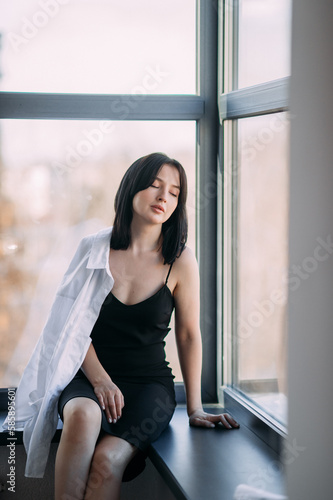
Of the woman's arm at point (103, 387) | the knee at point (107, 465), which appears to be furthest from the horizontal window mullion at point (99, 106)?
the knee at point (107, 465)

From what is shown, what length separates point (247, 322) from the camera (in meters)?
2.25

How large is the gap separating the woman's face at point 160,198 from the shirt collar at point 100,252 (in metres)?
0.15

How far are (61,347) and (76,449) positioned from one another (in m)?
0.38

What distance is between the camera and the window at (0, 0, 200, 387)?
7.73 ft

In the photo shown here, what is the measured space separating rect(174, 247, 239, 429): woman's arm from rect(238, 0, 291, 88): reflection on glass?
678 millimetres

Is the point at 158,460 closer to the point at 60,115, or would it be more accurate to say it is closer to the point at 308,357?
the point at 308,357

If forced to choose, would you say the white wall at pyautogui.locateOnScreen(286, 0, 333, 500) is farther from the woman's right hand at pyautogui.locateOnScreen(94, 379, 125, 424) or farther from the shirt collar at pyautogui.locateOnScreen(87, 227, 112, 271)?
the shirt collar at pyautogui.locateOnScreen(87, 227, 112, 271)

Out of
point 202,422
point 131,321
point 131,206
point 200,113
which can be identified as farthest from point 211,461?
point 200,113

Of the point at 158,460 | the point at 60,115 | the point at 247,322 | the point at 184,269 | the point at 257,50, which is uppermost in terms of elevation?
the point at 257,50

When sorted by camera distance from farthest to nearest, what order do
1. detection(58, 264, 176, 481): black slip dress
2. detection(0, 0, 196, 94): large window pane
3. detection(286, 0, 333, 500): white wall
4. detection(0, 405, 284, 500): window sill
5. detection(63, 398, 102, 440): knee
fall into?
1. detection(0, 0, 196, 94): large window pane
2. detection(58, 264, 176, 481): black slip dress
3. detection(63, 398, 102, 440): knee
4. detection(0, 405, 284, 500): window sill
5. detection(286, 0, 333, 500): white wall

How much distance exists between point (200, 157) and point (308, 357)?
1.63 metres

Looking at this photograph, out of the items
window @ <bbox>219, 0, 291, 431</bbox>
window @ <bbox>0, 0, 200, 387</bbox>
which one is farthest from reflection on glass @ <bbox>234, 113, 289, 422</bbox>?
window @ <bbox>0, 0, 200, 387</bbox>

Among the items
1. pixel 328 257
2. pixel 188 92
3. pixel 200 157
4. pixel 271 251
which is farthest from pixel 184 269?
pixel 328 257

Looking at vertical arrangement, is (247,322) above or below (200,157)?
below
